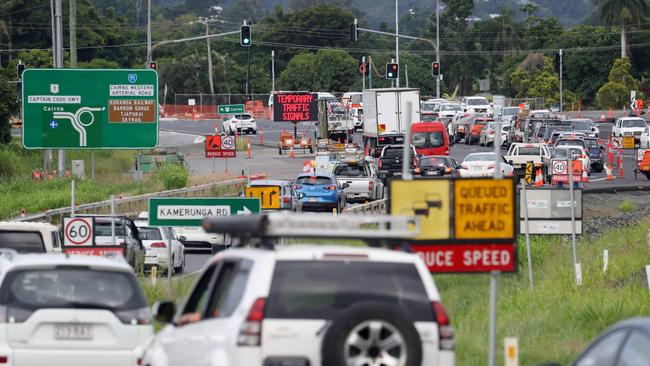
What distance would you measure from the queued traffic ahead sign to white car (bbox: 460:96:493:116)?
2940 inches

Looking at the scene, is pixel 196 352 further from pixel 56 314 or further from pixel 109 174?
pixel 109 174

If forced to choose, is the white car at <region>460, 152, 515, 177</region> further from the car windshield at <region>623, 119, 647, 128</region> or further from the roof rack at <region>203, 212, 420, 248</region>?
the roof rack at <region>203, 212, 420, 248</region>

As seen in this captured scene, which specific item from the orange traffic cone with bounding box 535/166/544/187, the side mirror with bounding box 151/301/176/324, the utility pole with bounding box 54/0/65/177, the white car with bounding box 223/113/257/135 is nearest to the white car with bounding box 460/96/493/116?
the white car with bounding box 223/113/257/135

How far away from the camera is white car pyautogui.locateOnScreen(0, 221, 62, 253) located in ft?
72.7

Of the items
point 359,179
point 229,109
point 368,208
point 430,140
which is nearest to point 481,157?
point 359,179

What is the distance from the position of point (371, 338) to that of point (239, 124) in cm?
8045

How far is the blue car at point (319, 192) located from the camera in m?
42.6

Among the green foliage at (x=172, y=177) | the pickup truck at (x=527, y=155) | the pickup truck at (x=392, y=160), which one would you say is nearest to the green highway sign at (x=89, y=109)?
the green foliage at (x=172, y=177)

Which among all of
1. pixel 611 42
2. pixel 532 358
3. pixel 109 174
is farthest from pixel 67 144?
pixel 611 42

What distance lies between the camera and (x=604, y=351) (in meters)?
8.27

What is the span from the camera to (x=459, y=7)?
144 metres

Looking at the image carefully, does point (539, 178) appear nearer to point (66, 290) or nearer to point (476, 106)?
point (66, 290)

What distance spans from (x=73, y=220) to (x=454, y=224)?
39.8ft

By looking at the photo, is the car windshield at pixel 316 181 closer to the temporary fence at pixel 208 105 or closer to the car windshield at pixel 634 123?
the car windshield at pixel 634 123
